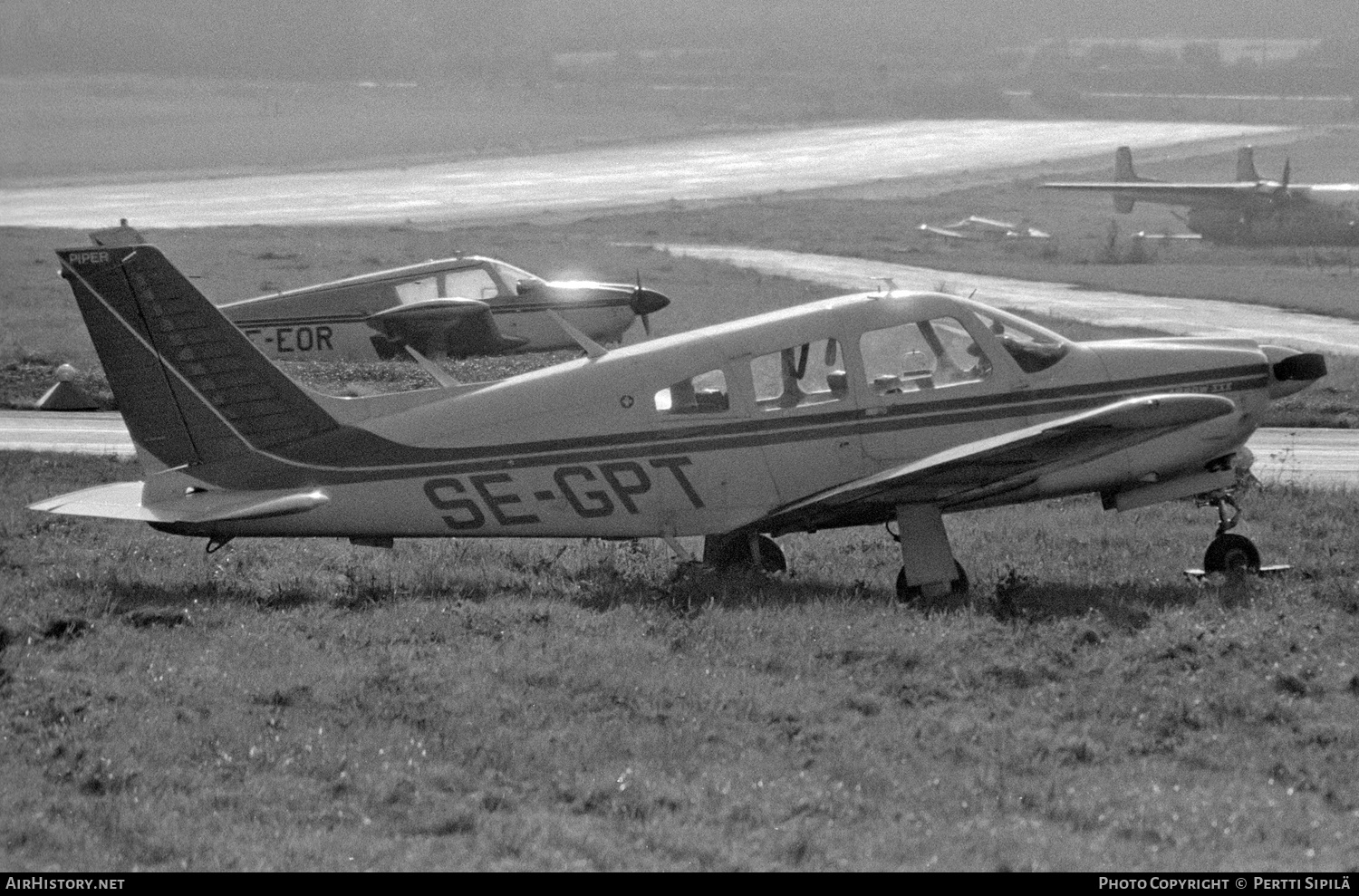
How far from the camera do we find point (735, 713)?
30.7ft

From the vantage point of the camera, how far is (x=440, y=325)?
24.8 metres

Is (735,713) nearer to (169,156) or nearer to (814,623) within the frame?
(814,623)

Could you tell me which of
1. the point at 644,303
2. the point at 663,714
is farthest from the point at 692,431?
the point at 644,303

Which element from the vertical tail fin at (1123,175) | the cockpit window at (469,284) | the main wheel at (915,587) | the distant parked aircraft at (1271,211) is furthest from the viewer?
the vertical tail fin at (1123,175)

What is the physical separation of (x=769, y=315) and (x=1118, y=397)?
107 inches

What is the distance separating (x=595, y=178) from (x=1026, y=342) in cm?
6838

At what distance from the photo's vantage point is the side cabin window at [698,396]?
1249 cm

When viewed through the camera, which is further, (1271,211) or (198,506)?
(1271,211)

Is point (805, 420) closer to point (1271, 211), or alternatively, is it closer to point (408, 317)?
point (408, 317)

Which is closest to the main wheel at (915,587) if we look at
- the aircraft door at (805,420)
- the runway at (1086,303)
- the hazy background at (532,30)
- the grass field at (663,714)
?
the grass field at (663,714)

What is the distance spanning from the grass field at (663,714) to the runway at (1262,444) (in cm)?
496

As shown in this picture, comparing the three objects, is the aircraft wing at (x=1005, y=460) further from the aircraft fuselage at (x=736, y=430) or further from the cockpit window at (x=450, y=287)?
the cockpit window at (x=450, y=287)

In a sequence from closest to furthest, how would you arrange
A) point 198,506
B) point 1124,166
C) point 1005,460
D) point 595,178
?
1. point 198,506
2. point 1005,460
3. point 1124,166
4. point 595,178

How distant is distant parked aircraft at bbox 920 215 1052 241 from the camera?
186 feet
